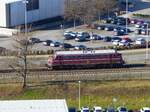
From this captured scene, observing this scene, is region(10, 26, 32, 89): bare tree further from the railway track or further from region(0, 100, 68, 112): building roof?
region(0, 100, 68, 112): building roof

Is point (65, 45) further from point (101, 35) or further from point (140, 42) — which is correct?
point (140, 42)

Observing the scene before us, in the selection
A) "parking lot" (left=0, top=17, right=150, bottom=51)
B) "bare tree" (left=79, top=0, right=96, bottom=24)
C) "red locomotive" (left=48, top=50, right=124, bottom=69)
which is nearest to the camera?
"red locomotive" (left=48, top=50, right=124, bottom=69)

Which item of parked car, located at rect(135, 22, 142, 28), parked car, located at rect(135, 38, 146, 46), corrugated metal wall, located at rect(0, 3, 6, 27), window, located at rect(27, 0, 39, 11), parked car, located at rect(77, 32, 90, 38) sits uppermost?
window, located at rect(27, 0, 39, 11)

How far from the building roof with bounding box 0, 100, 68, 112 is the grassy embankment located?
20.4ft

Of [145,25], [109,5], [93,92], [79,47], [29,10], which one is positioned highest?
[109,5]

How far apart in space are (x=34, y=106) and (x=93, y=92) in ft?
32.1

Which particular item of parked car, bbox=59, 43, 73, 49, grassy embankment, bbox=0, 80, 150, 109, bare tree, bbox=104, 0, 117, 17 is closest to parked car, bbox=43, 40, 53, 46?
parked car, bbox=59, 43, 73, 49

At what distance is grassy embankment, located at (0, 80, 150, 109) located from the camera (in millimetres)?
50447

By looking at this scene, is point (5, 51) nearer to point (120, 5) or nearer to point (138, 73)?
point (138, 73)

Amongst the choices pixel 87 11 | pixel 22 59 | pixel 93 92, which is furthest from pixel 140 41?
pixel 93 92

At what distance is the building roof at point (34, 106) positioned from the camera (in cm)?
4200

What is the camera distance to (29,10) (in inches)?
2975

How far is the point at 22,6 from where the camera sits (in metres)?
74.9

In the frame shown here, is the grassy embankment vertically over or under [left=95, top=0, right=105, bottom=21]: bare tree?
under
